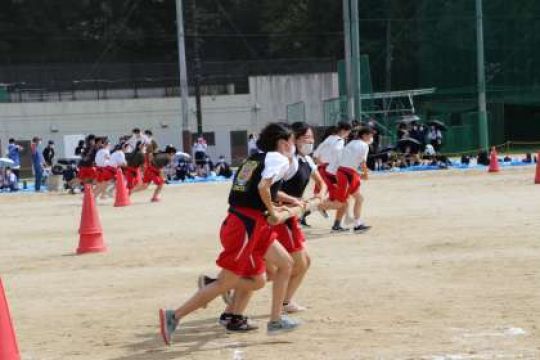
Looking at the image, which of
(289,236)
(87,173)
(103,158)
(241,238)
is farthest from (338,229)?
(87,173)

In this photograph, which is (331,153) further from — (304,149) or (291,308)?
(291,308)

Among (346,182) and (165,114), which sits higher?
(165,114)

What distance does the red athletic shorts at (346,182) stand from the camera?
1509cm

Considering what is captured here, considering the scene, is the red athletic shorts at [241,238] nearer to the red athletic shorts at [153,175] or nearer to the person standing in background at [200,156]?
the red athletic shorts at [153,175]

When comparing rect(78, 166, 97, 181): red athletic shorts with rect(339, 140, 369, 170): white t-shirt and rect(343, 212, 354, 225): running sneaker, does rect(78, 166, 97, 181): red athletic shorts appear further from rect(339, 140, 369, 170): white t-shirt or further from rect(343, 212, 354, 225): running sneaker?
rect(339, 140, 369, 170): white t-shirt

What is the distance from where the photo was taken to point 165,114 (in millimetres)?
50969

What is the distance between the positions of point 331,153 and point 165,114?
119 feet

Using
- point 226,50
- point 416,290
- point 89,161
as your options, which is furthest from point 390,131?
point 416,290

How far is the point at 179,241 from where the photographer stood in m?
14.8

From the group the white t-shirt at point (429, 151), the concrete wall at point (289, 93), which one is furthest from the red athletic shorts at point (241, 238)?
the concrete wall at point (289, 93)

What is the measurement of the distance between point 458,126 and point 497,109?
3.98 m

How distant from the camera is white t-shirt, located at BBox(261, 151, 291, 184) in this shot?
24.7ft

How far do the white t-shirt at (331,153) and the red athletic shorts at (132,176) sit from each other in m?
9.48

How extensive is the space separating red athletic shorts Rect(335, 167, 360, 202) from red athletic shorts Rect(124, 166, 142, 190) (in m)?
9.73
